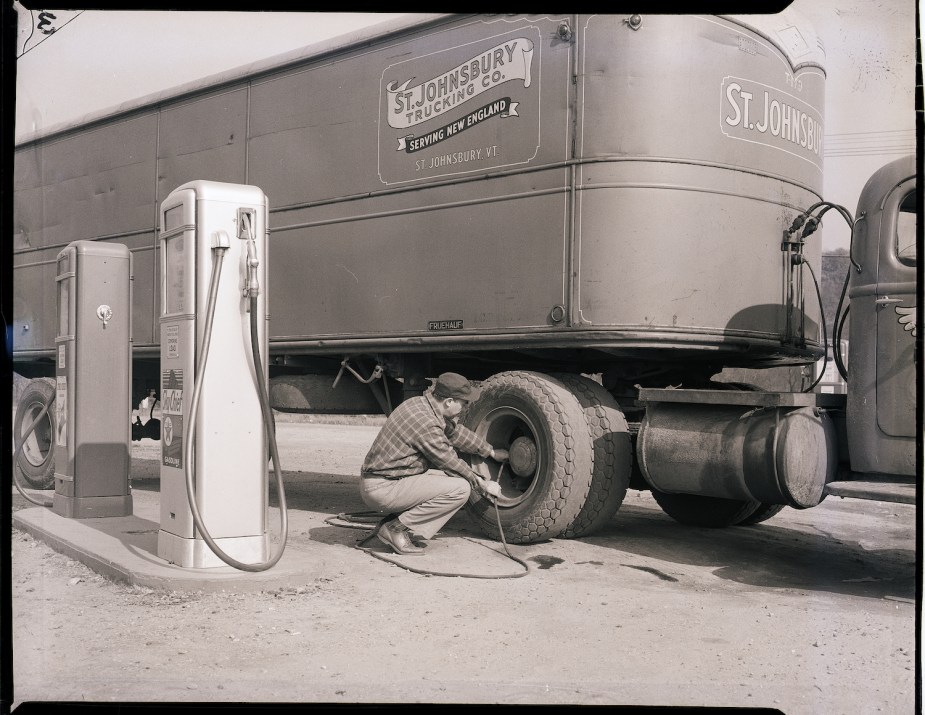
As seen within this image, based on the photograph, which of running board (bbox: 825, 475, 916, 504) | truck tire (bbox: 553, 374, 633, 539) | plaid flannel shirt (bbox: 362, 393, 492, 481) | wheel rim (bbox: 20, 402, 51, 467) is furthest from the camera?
wheel rim (bbox: 20, 402, 51, 467)

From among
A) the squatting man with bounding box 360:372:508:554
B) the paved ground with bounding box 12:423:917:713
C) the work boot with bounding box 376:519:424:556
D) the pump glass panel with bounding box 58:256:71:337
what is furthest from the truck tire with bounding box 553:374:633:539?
the pump glass panel with bounding box 58:256:71:337

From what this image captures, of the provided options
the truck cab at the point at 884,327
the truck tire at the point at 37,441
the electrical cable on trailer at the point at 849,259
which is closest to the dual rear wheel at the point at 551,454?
the electrical cable on trailer at the point at 849,259

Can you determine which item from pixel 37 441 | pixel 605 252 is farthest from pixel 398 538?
pixel 37 441

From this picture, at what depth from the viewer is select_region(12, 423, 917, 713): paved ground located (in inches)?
163

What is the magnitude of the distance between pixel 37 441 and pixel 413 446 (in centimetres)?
645

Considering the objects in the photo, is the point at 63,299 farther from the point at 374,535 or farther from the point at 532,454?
the point at 532,454

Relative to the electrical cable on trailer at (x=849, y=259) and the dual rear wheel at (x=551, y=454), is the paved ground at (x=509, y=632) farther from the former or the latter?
the electrical cable on trailer at (x=849, y=259)

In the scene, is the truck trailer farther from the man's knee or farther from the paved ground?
the paved ground

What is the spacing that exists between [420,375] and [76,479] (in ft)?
10.2

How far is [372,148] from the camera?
7992 mm

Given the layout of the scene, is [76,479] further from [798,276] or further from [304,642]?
[798,276]

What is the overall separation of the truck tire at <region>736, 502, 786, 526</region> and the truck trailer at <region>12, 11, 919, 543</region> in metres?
0.02

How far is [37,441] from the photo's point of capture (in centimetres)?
1095

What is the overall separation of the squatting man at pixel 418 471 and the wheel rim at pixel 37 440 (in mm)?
5840
